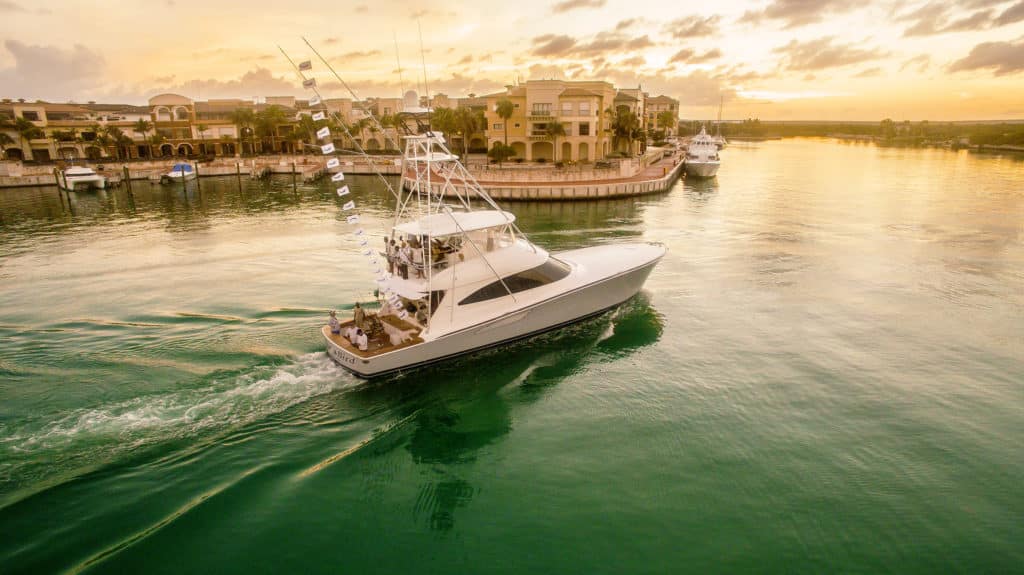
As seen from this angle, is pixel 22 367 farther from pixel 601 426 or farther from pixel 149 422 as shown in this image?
pixel 601 426

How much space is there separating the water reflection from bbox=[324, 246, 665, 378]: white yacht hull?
0.38m

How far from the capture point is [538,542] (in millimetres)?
8305

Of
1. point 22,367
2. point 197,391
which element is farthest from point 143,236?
point 197,391

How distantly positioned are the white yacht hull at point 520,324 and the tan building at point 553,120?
142 feet

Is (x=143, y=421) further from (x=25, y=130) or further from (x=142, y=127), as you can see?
(x=142, y=127)

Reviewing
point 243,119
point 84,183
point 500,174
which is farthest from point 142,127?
point 500,174

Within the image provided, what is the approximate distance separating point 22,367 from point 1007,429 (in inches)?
893

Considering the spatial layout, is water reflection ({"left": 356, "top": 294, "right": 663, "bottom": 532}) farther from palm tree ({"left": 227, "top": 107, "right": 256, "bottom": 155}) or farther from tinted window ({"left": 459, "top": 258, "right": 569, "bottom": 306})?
palm tree ({"left": 227, "top": 107, "right": 256, "bottom": 155})

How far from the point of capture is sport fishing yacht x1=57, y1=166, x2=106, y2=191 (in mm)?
47250

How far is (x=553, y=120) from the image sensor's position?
187ft

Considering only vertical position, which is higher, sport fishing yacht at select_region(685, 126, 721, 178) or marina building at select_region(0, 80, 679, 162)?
marina building at select_region(0, 80, 679, 162)

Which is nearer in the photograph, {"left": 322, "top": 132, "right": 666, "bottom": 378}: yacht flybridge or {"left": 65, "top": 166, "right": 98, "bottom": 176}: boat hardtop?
{"left": 322, "top": 132, "right": 666, "bottom": 378}: yacht flybridge

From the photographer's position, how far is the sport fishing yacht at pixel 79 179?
155 feet

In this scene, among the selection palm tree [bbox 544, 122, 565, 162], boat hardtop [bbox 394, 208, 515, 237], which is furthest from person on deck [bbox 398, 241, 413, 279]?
palm tree [bbox 544, 122, 565, 162]
